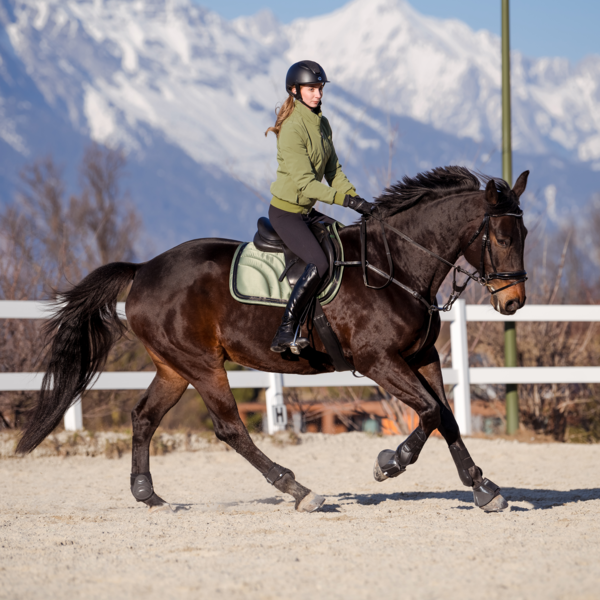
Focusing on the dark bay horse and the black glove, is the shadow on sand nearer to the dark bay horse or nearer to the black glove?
the dark bay horse

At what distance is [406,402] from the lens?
5039 mm

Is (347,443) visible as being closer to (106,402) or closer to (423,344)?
(106,402)

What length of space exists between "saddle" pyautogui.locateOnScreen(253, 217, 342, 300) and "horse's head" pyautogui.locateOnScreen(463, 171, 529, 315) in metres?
0.97

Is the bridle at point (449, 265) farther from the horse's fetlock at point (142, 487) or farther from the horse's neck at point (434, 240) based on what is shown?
the horse's fetlock at point (142, 487)

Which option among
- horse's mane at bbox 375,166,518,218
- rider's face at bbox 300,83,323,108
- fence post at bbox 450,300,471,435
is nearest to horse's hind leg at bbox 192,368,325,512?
horse's mane at bbox 375,166,518,218

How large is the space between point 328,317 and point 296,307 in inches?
10.5

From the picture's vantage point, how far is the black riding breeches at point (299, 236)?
5.23m

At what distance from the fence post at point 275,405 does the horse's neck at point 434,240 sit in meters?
4.23

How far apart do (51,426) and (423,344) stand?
112 inches

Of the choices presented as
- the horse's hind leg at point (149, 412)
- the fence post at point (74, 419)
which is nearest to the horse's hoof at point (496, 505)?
the horse's hind leg at point (149, 412)

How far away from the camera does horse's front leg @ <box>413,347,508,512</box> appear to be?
17.0ft

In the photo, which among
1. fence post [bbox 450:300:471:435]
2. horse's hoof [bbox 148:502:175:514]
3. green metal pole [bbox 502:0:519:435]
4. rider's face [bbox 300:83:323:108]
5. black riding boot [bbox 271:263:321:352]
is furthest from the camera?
green metal pole [bbox 502:0:519:435]

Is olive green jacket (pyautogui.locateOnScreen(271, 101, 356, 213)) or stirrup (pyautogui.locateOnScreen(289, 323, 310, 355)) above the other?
olive green jacket (pyautogui.locateOnScreen(271, 101, 356, 213))

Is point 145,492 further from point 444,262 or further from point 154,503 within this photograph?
point 444,262
